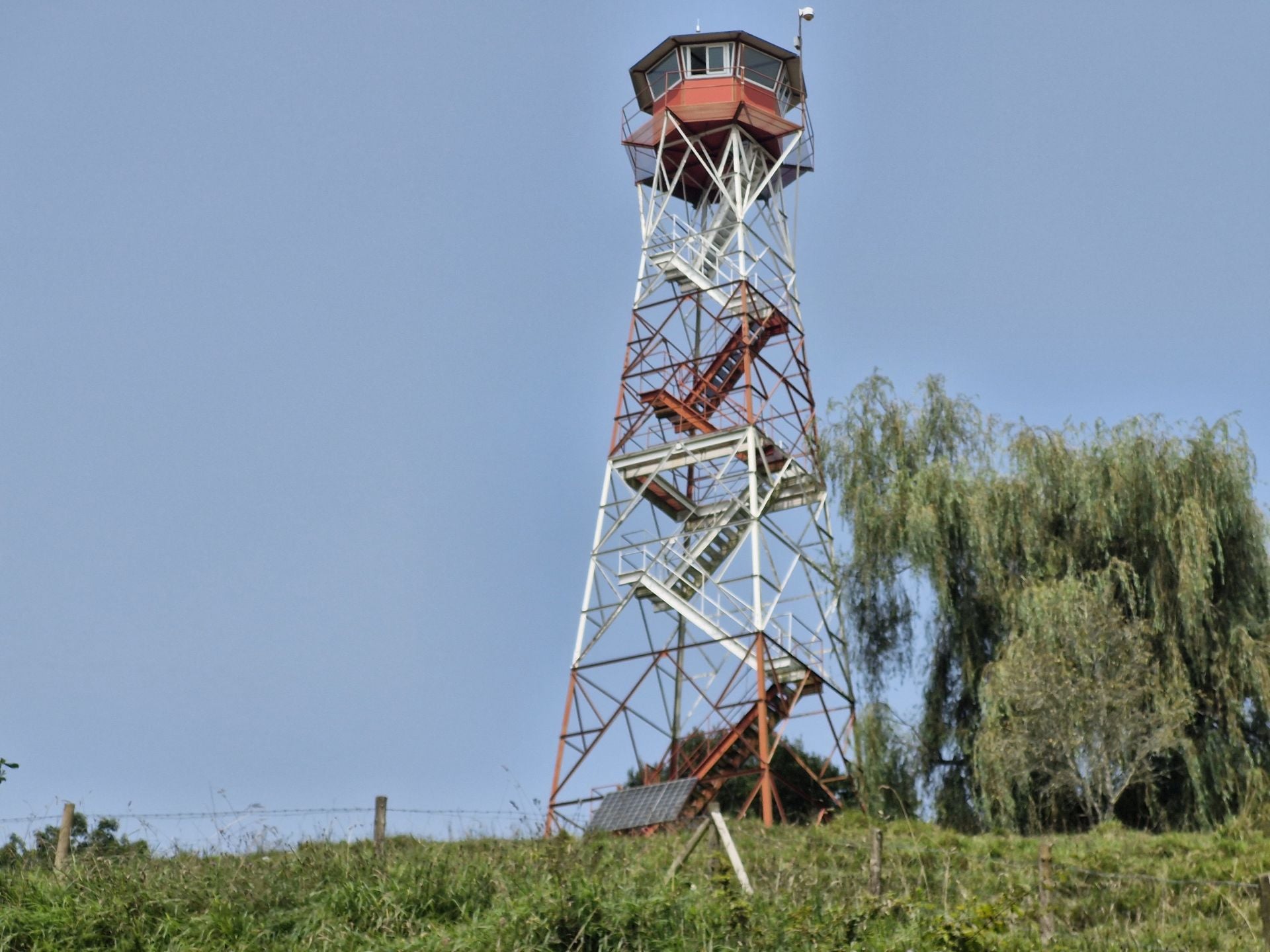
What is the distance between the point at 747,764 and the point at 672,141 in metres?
14.5

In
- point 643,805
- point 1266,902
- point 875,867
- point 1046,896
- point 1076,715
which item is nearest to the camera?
point 1266,902

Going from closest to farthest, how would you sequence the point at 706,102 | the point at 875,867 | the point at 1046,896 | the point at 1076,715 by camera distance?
the point at 1046,896
the point at 875,867
the point at 1076,715
the point at 706,102

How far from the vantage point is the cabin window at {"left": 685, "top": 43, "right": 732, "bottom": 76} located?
36375mm

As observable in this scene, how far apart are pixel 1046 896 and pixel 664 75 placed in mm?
25831

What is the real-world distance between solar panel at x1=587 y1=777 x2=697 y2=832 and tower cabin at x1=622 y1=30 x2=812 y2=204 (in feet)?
46.9

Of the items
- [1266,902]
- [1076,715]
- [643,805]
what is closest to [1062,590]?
[1076,715]

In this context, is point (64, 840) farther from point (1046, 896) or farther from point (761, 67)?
point (761, 67)

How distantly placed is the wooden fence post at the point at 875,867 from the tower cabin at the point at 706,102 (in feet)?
70.9

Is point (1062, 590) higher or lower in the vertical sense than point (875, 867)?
higher

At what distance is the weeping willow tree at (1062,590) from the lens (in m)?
26.3

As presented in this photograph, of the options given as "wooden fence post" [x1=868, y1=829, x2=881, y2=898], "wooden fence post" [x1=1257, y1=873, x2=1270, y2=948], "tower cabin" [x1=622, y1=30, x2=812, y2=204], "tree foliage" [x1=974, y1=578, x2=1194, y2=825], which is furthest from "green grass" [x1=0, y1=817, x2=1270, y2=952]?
"tower cabin" [x1=622, y1=30, x2=812, y2=204]

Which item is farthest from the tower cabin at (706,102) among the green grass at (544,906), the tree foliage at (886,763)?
A: the green grass at (544,906)

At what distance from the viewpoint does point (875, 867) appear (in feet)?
52.3

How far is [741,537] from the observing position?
30.9 metres
